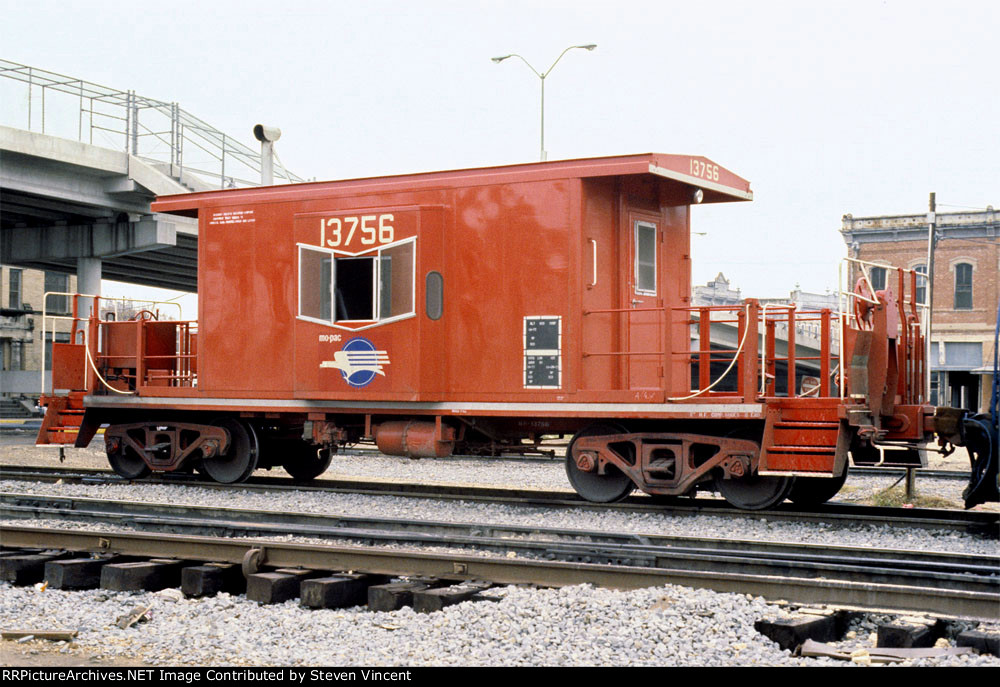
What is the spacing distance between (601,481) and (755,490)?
1661 mm

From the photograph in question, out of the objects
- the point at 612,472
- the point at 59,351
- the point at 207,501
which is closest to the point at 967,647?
the point at 612,472

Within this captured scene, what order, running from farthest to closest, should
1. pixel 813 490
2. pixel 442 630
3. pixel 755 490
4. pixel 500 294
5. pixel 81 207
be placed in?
1. pixel 81 207
2. pixel 500 294
3. pixel 813 490
4. pixel 755 490
5. pixel 442 630

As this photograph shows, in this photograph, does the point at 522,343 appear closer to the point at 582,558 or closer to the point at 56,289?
the point at 582,558

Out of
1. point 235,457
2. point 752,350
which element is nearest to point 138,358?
point 235,457

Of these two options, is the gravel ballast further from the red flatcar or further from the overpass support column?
the overpass support column

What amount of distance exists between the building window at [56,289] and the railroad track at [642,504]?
1941 inches

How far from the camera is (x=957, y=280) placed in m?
54.2

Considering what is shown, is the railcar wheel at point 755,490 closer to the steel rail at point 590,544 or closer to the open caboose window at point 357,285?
the steel rail at point 590,544

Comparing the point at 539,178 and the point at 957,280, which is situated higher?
the point at 957,280

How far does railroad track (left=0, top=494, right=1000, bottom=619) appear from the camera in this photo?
6.13m

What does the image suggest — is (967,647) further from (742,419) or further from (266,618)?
(742,419)

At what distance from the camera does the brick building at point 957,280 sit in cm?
5316

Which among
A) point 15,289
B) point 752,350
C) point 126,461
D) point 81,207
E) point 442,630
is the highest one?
point 15,289

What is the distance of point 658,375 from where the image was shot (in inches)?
469
